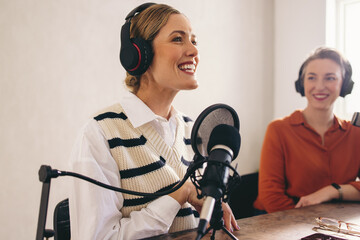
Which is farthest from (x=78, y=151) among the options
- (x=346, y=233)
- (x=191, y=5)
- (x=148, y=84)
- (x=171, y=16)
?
(x=191, y=5)

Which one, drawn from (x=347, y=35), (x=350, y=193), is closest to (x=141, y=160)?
(x=350, y=193)

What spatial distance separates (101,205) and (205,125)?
0.43 meters

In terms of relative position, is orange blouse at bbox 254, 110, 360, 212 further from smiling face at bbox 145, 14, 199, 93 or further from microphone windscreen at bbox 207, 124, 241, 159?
microphone windscreen at bbox 207, 124, 241, 159

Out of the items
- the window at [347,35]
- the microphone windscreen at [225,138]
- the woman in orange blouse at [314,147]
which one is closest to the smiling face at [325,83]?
the woman in orange blouse at [314,147]

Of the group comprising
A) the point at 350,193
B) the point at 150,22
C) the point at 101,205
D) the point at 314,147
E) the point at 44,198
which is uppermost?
the point at 150,22

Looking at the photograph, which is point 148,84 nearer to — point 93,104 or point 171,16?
point 171,16

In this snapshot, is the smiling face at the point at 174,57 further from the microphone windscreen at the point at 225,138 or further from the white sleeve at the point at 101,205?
the microphone windscreen at the point at 225,138

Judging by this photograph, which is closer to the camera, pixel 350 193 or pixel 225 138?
pixel 225 138

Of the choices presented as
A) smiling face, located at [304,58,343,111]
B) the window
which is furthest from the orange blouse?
the window

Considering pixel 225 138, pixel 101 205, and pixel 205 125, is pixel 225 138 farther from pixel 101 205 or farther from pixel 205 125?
pixel 101 205

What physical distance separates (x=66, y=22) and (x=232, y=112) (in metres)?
1.35

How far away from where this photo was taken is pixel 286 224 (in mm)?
1069

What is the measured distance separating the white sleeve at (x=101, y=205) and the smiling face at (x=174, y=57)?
321mm

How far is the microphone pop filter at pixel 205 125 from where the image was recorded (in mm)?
668
